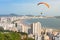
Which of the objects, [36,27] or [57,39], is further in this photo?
[36,27]

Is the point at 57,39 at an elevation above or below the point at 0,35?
below

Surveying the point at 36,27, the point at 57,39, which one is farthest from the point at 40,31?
the point at 57,39

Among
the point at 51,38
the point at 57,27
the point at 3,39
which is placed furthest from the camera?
the point at 57,27

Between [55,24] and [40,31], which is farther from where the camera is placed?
[55,24]

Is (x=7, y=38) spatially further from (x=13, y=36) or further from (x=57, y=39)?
(x=57, y=39)

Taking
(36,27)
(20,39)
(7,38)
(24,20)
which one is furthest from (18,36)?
(24,20)

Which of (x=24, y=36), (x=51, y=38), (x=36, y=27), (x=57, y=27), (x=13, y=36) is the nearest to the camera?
(x=13, y=36)

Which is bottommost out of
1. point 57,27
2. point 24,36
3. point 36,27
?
point 57,27

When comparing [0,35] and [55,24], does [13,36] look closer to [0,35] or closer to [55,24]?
[0,35]

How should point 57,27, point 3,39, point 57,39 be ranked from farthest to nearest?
1. point 57,27
2. point 57,39
3. point 3,39

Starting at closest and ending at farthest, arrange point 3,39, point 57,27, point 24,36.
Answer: point 3,39
point 24,36
point 57,27
